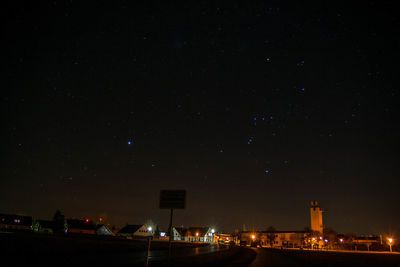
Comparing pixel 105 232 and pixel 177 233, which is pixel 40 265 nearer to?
pixel 105 232

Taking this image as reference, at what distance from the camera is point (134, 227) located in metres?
128

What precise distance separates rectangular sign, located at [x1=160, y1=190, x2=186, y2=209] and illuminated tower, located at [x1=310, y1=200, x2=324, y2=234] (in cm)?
15822

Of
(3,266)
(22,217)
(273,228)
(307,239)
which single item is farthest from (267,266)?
(273,228)

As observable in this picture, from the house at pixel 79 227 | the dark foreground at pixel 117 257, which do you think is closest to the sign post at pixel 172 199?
the dark foreground at pixel 117 257

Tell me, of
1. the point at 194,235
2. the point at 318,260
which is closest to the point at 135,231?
the point at 194,235

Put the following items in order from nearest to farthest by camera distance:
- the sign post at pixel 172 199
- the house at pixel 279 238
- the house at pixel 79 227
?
the sign post at pixel 172 199 < the house at pixel 79 227 < the house at pixel 279 238

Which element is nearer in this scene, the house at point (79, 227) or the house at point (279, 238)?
the house at point (79, 227)

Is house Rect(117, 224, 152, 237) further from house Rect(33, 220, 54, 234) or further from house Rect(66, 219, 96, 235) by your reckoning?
house Rect(33, 220, 54, 234)

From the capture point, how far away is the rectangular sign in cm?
1020

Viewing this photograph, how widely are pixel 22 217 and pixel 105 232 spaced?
36527mm

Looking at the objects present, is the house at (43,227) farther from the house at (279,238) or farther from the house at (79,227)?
the house at (279,238)

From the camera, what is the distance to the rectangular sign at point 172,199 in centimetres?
1020

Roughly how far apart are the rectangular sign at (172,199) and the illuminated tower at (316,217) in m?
158

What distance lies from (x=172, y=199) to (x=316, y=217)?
16124cm
